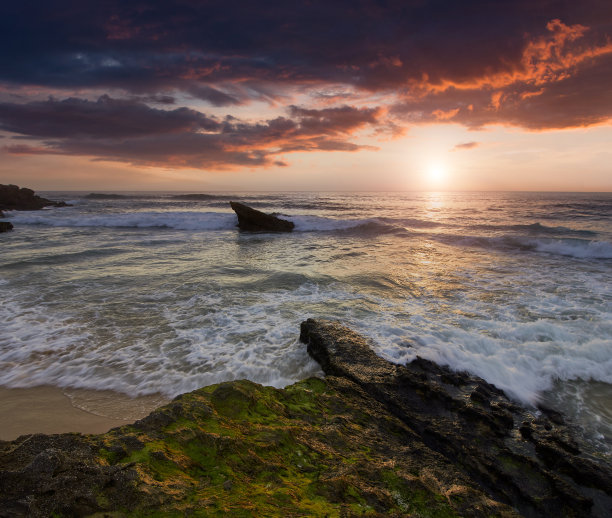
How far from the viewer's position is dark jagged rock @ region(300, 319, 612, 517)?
2.69m

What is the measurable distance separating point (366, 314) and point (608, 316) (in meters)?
5.40

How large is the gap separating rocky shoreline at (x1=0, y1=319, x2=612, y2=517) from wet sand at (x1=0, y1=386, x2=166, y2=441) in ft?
5.14

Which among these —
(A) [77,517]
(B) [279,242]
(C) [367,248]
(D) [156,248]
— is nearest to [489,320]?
(A) [77,517]

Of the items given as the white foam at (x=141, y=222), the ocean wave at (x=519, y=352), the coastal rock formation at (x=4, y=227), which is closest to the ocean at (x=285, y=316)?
the ocean wave at (x=519, y=352)

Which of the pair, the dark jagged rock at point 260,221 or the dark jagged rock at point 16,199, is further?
the dark jagged rock at point 16,199

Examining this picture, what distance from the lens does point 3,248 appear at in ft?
47.7

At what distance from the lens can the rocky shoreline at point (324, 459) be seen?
5.75 ft

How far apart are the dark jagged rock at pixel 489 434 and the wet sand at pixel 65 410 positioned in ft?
8.78

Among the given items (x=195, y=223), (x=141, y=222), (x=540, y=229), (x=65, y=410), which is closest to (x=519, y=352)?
(x=65, y=410)

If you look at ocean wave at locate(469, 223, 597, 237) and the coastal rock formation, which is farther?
ocean wave at locate(469, 223, 597, 237)

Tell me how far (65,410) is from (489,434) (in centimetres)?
505

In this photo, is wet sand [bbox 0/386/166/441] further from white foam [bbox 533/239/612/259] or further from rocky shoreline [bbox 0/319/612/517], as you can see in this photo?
white foam [bbox 533/239/612/259]

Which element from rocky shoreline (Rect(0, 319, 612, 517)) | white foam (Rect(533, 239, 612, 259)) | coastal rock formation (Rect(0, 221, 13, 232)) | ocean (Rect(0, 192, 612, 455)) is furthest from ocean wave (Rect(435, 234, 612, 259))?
coastal rock formation (Rect(0, 221, 13, 232))

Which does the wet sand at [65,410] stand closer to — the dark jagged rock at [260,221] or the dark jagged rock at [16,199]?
the dark jagged rock at [260,221]
